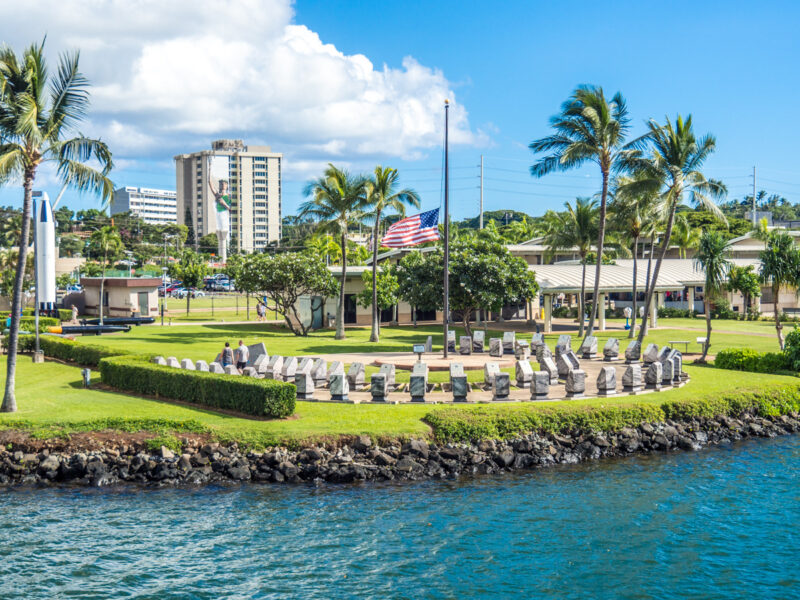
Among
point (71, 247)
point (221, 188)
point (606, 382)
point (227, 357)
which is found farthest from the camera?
point (221, 188)

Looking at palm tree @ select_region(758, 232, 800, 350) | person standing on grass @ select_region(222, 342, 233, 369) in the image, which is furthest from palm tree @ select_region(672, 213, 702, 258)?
person standing on grass @ select_region(222, 342, 233, 369)

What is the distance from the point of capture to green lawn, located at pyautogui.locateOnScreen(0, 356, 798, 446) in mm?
20250

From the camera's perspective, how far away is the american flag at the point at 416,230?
119 ft

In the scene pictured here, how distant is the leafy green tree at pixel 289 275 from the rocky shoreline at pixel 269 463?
2442 cm

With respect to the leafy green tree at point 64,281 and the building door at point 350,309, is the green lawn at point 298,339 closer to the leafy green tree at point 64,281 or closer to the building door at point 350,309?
the building door at point 350,309

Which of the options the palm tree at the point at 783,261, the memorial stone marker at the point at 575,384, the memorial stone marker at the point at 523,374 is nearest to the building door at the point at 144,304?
the memorial stone marker at the point at 523,374

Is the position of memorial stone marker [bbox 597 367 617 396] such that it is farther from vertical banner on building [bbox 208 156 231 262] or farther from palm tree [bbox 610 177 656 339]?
vertical banner on building [bbox 208 156 231 262]

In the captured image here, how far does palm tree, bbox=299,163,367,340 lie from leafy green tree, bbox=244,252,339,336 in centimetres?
276

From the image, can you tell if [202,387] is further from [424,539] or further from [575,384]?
[575,384]

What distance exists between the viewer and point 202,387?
2328 cm

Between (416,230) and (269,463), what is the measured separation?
19306 mm

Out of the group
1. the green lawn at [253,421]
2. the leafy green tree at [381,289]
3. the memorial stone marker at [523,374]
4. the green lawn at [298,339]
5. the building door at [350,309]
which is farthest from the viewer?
the building door at [350,309]

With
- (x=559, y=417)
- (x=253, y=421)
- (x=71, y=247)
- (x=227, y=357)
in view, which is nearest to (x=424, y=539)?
(x=253, y=421)

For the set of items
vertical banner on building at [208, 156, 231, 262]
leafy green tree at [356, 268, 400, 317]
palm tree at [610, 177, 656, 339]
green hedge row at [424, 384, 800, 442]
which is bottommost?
green hedge row at [424, 384, 800, 442]
